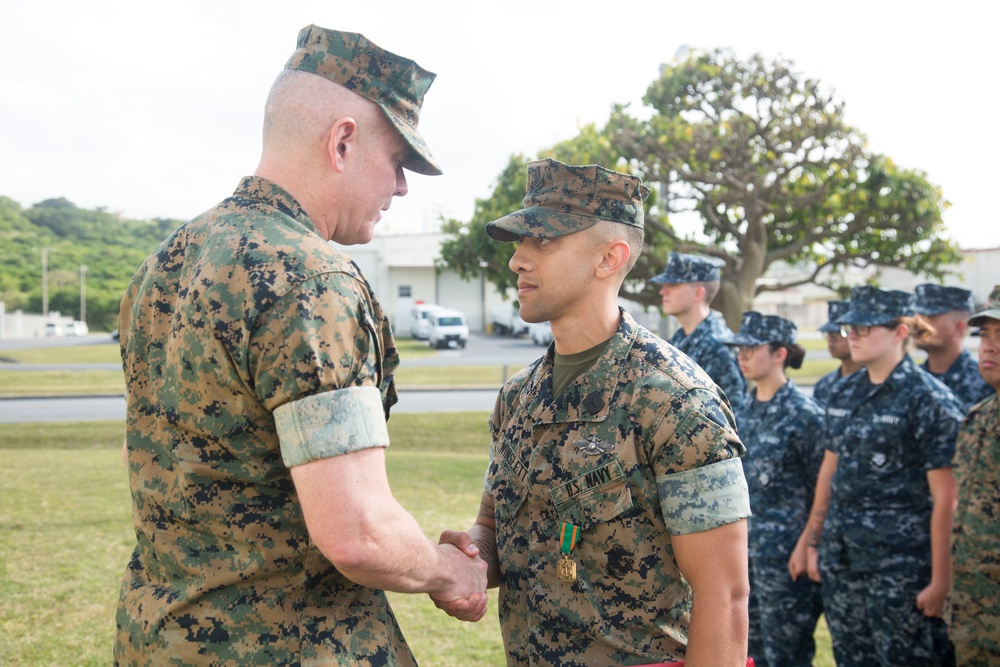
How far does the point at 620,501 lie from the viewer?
217cm

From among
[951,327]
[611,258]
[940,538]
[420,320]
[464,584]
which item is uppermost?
[611,258]

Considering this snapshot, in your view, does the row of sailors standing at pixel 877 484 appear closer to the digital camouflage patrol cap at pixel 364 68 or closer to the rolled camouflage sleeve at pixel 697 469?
the rolled camouflage sleeve at pixel 697 469

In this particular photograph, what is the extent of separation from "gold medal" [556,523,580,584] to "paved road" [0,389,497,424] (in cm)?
1205

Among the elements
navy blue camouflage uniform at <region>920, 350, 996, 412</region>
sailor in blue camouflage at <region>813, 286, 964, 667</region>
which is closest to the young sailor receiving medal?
sailor in blue camouflage at <region>813, 286, 964, 667</region>

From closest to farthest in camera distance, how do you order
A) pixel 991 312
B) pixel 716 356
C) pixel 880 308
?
pixel 991 312 → pixel 880 308 → pixel 716 356

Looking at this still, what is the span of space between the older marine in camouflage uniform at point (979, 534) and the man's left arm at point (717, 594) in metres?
2.11

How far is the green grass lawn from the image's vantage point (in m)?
4.91

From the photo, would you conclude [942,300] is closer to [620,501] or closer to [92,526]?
[620,501]

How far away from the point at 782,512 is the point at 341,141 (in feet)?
12.7

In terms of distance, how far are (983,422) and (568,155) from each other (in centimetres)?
834

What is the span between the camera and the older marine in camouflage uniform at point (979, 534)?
3523mm

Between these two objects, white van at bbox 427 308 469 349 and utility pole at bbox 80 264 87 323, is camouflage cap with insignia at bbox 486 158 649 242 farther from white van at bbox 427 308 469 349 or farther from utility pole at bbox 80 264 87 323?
utility pole at bbox 80 264 87 323

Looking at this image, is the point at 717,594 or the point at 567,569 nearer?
the point at 717,594

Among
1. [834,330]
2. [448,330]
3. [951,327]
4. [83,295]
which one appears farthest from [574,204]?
[83,295]
